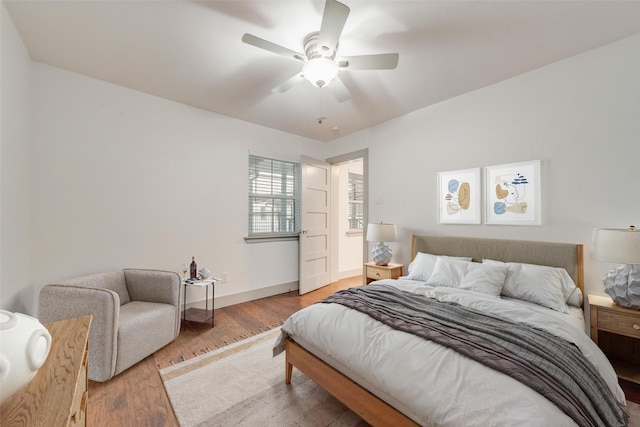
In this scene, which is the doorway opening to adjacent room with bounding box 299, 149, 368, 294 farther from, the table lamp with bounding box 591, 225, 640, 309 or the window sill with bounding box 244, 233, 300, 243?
the table lamp with bounding box 591, 225, 640, 309

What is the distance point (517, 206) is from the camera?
8.98 feet

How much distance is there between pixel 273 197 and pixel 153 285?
2117mm

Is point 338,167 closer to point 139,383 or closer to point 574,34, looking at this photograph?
point 574,34

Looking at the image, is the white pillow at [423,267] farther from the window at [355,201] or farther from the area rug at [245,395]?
the window at [355,201]

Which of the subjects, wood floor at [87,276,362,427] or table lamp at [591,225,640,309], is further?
table lamp at [591,225,640,309]

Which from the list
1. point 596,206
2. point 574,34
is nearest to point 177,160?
point 574,34

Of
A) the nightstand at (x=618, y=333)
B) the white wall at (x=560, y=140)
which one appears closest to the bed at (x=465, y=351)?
the nightstand at (x=618, y=333)

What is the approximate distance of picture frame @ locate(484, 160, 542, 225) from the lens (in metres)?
2.63

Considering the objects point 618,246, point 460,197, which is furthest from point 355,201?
point 618,246

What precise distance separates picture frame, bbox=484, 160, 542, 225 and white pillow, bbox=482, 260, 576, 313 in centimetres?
53

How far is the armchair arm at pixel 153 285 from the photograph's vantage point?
2.66 m

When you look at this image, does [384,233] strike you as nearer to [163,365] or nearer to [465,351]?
[465,351]

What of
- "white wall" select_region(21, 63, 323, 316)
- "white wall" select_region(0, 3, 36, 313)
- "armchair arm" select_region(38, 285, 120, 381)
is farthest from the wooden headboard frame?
"white wall" select_region(0, 3, 36, 313)

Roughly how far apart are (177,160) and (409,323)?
10.5ft
